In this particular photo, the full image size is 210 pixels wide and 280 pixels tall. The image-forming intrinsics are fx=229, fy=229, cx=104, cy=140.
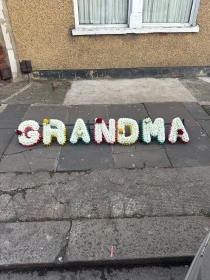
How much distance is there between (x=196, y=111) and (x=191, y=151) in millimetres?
1475

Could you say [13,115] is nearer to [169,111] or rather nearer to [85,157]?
[85,157]

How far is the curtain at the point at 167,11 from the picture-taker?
5738 millimetres

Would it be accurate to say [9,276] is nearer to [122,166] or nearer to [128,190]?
[128,190]

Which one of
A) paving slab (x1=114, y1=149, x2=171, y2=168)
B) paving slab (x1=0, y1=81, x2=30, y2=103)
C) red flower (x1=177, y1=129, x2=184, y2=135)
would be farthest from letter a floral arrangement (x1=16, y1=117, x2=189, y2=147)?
paving slab (x1=0, y1=81, x2=30, y2=103)

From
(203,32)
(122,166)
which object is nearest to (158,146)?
(122,166)

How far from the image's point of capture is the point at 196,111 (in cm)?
471

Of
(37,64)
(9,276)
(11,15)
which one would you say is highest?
(11,15)

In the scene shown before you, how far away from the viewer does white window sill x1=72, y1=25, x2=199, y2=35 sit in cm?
566

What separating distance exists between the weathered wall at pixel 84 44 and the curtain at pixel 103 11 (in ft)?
1.22

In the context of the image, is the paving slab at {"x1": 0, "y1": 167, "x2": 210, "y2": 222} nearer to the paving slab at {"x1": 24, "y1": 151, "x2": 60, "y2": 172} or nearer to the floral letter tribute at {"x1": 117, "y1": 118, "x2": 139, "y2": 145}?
the paving slab at {"x1": 24, "y1": 151, "x2": 60, "y2": 172}

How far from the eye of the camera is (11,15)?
5.31 meters

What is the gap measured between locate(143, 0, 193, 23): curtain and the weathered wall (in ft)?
1.25

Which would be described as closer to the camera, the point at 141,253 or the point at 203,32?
the point at 141,253

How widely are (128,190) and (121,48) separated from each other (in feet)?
14.1
